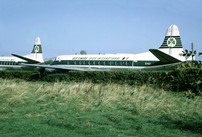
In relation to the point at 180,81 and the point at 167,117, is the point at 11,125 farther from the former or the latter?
the point at 180,81

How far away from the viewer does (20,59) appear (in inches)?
2199

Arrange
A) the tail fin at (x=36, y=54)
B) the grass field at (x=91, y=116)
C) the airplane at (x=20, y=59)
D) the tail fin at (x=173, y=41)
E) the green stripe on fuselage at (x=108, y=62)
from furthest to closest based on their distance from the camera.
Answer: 1. the tail fin at (x=36, y=54)
2. the airplane at (x=20, y=59)
3. the green stripe on fuselage at (x=108, y=62)
4. the tail fin at (x=173, y=41)
5. the grass field at (x=91, y=116)

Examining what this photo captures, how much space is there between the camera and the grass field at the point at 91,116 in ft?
26.6

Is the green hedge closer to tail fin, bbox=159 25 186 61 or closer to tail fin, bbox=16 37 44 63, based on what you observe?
tail fin, bbox=159 25 186 61

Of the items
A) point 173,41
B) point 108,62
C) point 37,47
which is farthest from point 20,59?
point 173,41

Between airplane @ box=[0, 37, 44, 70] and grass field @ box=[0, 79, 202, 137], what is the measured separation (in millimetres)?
38342

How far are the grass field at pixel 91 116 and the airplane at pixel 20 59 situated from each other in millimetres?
38342

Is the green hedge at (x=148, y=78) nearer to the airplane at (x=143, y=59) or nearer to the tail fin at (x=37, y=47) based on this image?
the airplane at (x=143, y=59)

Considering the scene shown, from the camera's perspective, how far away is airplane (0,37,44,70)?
176 ft

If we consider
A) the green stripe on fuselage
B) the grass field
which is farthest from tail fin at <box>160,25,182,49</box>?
the grass field

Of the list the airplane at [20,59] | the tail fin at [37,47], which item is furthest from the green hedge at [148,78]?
the tail fin at [37,47]

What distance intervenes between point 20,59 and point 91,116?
4787cm

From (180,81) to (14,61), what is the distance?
39.9m

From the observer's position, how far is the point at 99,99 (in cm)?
1365
